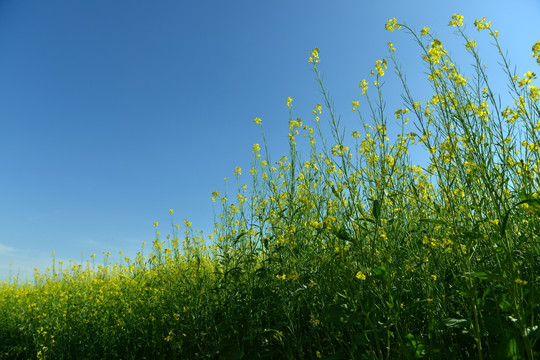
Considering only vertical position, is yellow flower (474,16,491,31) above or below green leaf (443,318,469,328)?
above

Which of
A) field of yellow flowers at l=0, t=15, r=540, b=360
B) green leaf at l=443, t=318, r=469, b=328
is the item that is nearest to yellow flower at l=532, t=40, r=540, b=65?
field of yellow flowers at l=0, t=15, r=540, b=360

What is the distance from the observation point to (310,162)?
3094 millimetres

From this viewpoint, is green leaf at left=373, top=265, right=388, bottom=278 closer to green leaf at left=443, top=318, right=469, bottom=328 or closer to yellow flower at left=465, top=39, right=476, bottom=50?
green leaf at left=443, top=318, right=469, bottom=328

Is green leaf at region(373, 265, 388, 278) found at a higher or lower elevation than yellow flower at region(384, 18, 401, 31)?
lower

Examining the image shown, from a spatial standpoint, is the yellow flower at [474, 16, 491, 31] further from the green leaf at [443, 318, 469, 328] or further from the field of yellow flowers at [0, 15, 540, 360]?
the green leaf at [443, 318, 469, 328]

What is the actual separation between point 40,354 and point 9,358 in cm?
94

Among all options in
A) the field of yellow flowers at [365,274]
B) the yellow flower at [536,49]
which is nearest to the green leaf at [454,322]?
the field of yellow flowers at [365,274]

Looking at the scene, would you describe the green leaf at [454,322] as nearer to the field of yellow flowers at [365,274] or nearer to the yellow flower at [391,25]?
the field of yellow flowers at [365,274]

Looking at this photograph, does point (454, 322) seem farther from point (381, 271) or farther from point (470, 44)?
point (470, 44)

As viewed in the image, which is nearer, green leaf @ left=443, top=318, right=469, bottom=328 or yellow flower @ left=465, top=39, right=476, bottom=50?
green leaf @ left=443, top=318, right=469, bottom=328

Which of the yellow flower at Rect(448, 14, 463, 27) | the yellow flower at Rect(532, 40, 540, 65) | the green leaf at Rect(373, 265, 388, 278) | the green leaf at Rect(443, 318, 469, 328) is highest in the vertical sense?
the yellow flower at Rect(448, 14, 463, 27)

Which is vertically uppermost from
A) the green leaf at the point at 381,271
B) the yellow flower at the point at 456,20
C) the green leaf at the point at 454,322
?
the yellow flower at the point at 456,20

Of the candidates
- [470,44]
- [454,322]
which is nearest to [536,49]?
[470,44]

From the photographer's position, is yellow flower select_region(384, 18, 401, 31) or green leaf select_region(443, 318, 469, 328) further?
yellow flower select_region(384, 18, 401, 31)
